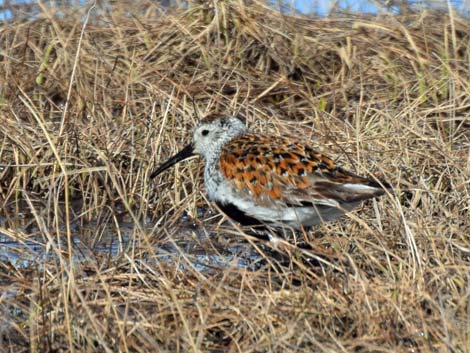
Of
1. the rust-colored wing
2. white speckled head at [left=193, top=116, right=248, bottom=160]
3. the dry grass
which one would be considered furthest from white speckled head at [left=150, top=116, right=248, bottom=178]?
the dry grass

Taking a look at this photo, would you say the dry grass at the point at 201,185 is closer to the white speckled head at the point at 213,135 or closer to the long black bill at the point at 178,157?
the long black bill at the point at 178,157

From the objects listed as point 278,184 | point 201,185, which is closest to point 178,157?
point 201,185

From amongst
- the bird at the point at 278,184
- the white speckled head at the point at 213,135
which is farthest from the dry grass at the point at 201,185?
the white speckled head at the point at 213,135

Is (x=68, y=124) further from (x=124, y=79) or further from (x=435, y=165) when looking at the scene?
(x=435, y=165)

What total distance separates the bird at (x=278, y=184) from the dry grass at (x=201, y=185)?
0.64ft

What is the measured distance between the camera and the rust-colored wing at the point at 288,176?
233 inches

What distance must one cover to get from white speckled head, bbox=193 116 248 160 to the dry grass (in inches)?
14.5

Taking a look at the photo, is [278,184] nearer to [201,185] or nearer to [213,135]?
[213,135]

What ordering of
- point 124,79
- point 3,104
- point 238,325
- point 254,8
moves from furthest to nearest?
1. point 254,8
2. point 124,79
3. point 3,104
4. point 238,325

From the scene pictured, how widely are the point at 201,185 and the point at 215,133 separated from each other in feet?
2.43

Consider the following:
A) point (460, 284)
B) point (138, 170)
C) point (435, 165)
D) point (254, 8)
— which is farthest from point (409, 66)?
point (460, 284)

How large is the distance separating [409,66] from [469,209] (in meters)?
2.68

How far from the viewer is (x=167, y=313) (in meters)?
4.85

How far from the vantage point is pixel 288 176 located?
6094mm
